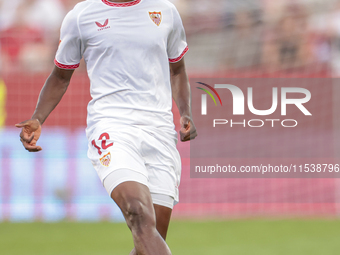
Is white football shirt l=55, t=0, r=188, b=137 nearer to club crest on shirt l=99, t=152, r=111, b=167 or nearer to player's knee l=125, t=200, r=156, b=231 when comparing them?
club crest on shirt l=99, t=152, r=111, b=167

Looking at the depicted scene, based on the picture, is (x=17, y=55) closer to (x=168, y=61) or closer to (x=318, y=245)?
(x=318, y=245)

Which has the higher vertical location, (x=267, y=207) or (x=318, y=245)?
(x=318, y=245)

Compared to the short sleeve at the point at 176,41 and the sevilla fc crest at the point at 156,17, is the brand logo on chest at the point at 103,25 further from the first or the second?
the short sleeve at the point at 176,41

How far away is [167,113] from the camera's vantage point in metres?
3.83

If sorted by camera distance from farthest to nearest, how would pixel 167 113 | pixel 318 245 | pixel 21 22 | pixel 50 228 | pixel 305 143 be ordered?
1. pixel 21 22
2. pixel 305 143
3. pixel 50 228
4. pixel 318 245
5. pixel 167 113

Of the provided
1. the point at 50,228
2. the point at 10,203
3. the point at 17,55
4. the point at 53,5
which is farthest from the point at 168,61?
the point at 53,5

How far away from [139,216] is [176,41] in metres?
1.36

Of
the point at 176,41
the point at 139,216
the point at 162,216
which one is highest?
the point at 176,41

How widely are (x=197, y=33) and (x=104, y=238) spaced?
4696 mm

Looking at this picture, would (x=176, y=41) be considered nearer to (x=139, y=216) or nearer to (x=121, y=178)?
(x=121, y=178)

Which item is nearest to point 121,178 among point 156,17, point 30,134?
point 30,134

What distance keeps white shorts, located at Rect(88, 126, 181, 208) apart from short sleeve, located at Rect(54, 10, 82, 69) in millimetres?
550

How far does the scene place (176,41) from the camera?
13.3 ft

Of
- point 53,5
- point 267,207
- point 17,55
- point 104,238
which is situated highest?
point 53,5
